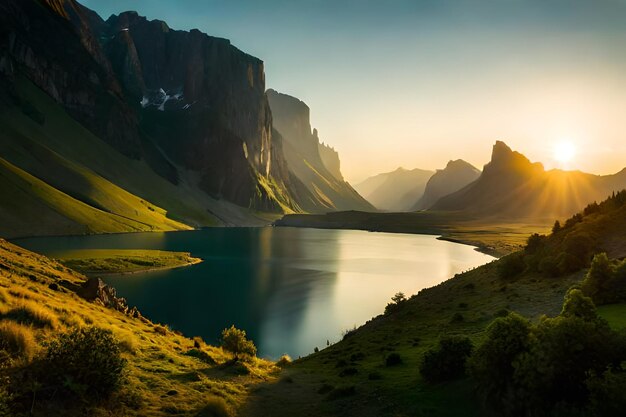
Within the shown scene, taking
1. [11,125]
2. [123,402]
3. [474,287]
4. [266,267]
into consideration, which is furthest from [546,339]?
[11,125]

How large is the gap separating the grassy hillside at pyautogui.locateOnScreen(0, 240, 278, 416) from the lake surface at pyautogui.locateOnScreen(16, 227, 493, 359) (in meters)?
18.8

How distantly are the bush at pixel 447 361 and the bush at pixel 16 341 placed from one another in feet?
56.8

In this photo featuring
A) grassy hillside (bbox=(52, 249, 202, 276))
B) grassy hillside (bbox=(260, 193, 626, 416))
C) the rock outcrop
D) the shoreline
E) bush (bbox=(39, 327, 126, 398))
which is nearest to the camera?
bush (bbox=(39, 327, 126, 398))

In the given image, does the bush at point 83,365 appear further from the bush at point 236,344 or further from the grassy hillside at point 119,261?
the grassy hillside at point 119,261

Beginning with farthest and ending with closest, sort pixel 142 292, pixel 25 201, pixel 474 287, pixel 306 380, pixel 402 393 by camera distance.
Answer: pixel 25 201
pixel 142 292
pixel 474 287
pixel 306 380
pixel 402 393

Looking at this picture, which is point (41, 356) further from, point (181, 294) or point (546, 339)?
point (181, 294)

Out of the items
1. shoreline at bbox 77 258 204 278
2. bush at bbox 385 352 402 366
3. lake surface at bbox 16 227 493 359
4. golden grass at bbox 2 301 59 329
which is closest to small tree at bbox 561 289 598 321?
bush at bbox 385 352 402 366

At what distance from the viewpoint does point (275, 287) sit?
249 ft

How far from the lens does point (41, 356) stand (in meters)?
14.1

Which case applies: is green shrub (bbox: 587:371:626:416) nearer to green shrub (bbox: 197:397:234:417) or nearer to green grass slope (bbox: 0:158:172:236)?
green shrub (bbox: 197:397:234:417)

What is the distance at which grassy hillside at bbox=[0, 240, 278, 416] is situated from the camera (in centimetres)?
1341

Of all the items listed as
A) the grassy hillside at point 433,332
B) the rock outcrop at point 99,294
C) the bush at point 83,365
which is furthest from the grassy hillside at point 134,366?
the grassy hillside at point 433,332

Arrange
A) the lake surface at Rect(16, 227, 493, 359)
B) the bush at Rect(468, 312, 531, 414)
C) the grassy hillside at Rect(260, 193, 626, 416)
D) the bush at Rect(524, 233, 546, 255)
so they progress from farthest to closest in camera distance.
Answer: the bush at Rect(524, 233, 546, 255) < the lake surface at Rect(16, 227, 493, 359) < the grassy hillside at Rect(260, 193, 626, 416) < the bush at Rect(468, 312, 531, 414)

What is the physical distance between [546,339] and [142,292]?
6443 cm
